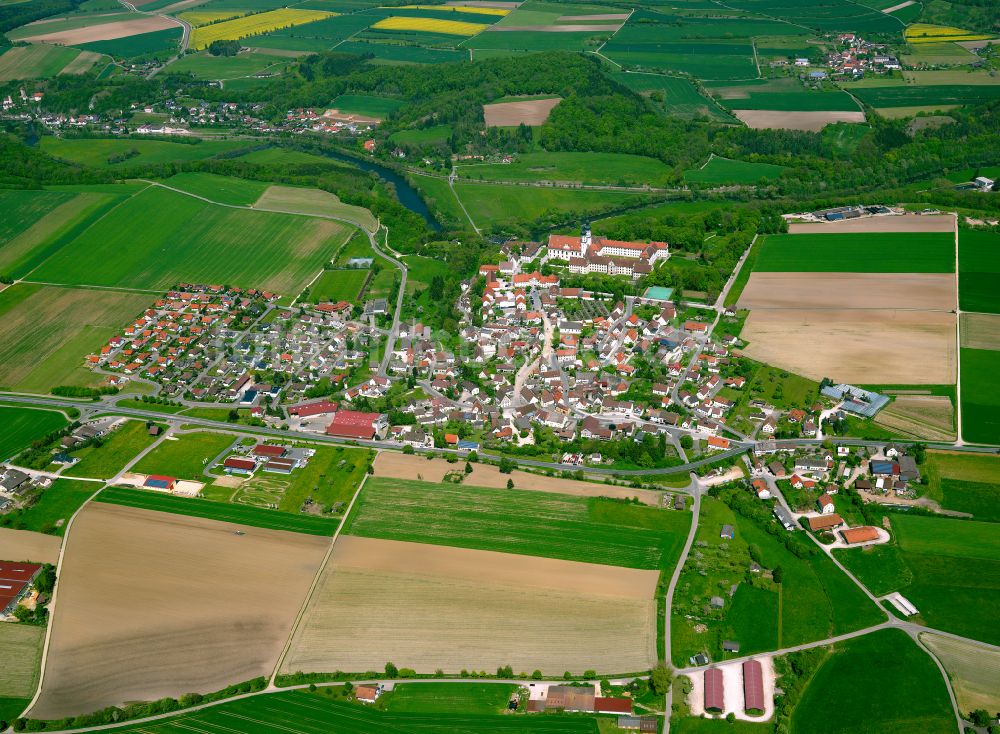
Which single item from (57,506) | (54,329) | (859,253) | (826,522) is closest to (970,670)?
(826,522)

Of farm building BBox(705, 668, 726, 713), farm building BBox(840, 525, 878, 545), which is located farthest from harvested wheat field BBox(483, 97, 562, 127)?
farm building BBox(705, 668, 726, 713)

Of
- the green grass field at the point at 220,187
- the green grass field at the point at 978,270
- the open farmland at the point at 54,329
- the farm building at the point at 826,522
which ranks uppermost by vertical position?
the green grass field at the point at 220,187

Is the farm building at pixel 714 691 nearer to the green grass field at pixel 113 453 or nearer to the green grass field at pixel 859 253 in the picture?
the green grass field at pixel 113 453

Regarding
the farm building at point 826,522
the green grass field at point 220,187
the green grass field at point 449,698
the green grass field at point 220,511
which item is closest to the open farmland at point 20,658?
the green grass field at point 220,511

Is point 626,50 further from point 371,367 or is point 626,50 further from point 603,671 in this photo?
point 603,671

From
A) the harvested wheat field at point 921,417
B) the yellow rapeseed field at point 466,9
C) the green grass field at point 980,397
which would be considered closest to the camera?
the green grass field at point 980,397

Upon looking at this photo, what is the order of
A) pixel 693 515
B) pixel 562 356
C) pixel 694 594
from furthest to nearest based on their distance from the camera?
pixel 562 356 → pixel 693 515 → pixel 694 594

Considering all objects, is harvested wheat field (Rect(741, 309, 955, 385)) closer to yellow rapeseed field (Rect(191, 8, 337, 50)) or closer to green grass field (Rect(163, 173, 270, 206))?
green grass field (Rect(163, 173, 270, 206))

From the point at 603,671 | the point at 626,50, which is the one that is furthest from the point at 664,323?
the point at 626,50
